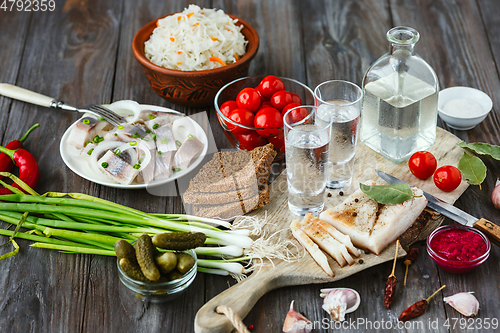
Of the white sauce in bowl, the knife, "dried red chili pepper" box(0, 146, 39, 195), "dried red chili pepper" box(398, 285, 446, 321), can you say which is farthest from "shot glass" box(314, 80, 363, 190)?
"dried red chili pepper" box(0, 146, 39, 195)

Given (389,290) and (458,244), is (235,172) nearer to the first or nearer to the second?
(389,290)

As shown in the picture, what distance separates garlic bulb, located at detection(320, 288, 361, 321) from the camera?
2.11 m

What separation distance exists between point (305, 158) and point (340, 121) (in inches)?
13.0

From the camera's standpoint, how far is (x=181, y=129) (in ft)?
10.0

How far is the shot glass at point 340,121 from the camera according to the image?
8.20 feet

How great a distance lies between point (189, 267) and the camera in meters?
2.04

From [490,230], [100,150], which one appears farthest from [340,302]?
[100,150]

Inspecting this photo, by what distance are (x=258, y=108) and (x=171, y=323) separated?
1.42 m

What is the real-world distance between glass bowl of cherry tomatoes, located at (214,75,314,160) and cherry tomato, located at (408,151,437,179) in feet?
2.55

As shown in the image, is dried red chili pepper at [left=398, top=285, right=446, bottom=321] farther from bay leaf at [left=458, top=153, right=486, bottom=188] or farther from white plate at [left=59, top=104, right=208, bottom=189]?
white plate at [left=59, top=104, right=208, bottom=189]

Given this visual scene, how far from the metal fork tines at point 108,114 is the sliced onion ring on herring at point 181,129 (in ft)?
1.15

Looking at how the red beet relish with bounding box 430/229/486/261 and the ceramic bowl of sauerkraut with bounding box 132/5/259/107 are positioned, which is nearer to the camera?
the red beet relish with bounding box 430/229/486/261

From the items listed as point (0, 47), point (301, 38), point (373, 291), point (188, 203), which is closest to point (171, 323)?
point (188, 203)

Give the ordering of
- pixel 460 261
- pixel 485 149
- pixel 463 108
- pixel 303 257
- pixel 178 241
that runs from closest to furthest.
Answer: pixel 178 241
pixel 460 261
pixel 303 257
pixel 485 149
pixel 463 108
